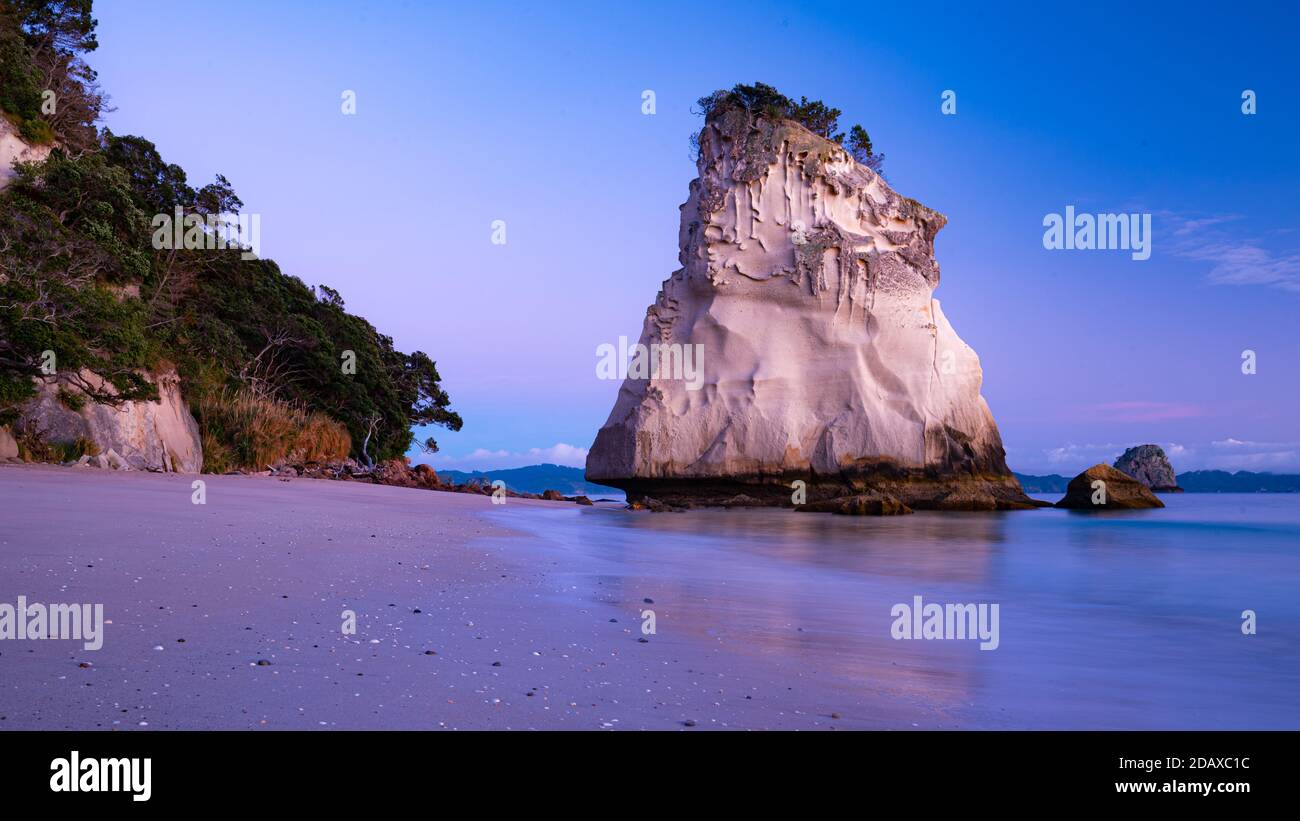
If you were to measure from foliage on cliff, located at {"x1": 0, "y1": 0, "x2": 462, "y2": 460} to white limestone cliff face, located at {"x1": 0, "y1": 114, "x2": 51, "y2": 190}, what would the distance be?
33 cm

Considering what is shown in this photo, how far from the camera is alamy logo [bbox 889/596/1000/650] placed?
14.3 feet

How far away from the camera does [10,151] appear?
1297 centimetres

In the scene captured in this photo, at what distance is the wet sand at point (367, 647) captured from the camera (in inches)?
89.6

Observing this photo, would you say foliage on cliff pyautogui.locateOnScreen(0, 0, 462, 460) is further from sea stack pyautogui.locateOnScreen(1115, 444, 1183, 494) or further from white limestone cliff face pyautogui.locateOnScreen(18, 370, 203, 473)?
sea stack pyautogui.locateOnScreen(1115, 444, 1183, 494)

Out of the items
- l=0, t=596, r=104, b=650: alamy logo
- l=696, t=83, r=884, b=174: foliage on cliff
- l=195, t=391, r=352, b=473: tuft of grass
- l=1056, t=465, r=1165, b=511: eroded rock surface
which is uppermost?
l=696, t=83, r=884, b=174: foliage on cliff

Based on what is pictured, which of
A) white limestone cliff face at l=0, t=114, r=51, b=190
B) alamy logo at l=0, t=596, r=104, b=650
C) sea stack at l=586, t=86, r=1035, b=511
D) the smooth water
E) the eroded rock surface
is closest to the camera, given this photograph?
alamy logo at l=0, t=596, r=104, b=650

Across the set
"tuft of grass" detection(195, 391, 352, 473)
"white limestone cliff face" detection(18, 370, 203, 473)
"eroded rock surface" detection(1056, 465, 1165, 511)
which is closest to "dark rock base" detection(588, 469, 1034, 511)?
"eroded rock surface" detection(1056, 465, 1165, 511)

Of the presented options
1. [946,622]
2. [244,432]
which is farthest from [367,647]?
[244,432]
